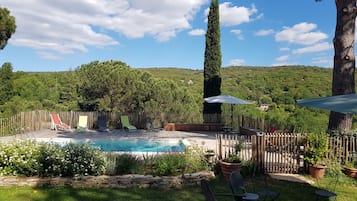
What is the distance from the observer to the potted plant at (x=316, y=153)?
7160 mm

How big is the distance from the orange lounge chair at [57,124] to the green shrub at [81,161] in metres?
9.75

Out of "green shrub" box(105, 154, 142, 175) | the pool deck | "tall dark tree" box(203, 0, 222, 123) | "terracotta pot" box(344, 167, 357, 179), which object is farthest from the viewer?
"tall dark tree" box(203, 0, 222, 123)

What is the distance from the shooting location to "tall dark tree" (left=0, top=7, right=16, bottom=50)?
1496cm

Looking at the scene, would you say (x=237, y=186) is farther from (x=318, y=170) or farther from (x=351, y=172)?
(x=351, y=172)

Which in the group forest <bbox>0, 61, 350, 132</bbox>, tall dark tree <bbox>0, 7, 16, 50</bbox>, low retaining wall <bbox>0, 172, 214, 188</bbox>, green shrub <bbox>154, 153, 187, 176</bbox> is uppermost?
tall dark tree <bbox>0, 7, 16, 50</bbox>

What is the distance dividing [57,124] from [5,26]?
5.75m

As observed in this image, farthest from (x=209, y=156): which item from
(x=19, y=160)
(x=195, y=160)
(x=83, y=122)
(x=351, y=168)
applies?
(x=83, y=122)

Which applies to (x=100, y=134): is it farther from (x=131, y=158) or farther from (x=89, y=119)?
(x=131, y=158)

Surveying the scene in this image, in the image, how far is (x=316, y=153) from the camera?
7.22m

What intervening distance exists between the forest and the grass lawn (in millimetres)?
9206

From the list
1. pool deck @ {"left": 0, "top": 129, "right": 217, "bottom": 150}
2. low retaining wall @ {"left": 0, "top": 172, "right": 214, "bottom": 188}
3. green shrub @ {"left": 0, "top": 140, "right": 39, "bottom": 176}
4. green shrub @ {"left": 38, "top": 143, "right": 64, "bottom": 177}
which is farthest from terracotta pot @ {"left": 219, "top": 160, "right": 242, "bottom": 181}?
pool deck @ {"left": 0, "top": 129, "right": 217, "bottom": 150}

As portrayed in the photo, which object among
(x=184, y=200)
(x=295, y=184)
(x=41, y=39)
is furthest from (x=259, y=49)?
(x=184, y=200)

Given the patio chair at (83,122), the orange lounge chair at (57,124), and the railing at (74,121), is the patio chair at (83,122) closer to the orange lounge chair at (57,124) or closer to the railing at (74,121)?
the railing at (74,121)

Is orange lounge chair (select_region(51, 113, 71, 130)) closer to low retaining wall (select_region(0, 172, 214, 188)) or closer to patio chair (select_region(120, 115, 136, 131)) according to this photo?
patio chair (select_region(120, 115, 136, 131))
